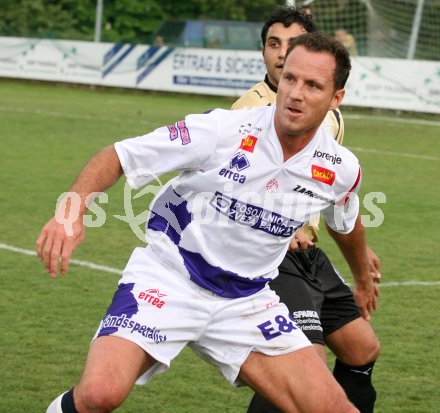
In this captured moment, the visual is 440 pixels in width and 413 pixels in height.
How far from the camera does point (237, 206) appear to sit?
14.5ft

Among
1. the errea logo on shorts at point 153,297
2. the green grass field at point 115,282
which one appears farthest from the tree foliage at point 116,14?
the errea logo on shorts at point 153,297

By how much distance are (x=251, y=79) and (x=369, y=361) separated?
2103 centimetres

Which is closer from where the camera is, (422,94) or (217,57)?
(422,94)

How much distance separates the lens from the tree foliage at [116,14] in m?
35.7

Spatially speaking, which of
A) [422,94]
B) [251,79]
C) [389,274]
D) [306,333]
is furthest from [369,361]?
[251,79]

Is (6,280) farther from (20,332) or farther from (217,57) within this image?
(217,57)

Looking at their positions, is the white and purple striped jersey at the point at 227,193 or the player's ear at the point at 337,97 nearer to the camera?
the white and purple striped jersey at the point at 227,193

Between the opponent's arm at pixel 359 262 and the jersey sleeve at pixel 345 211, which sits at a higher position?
the jersey sleeve at pixel 345 211

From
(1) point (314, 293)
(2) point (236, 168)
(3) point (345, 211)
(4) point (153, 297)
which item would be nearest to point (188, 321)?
(4) point (153, 297)

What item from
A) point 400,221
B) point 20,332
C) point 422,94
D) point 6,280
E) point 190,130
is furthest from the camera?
point 422,94

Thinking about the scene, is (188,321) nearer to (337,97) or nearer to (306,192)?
(306,192)

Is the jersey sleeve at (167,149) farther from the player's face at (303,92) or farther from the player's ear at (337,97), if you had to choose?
the player's ear at (337,97)

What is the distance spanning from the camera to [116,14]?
38.8 metres

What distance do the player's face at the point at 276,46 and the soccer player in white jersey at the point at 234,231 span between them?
1005 mm
